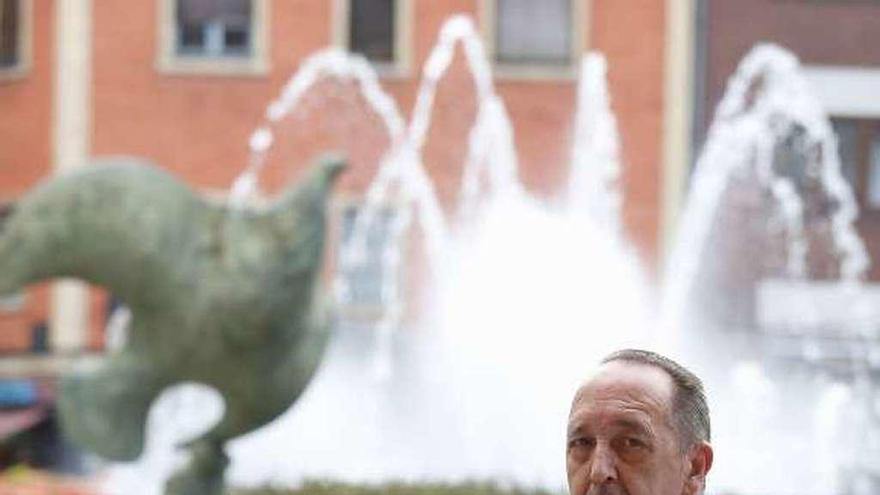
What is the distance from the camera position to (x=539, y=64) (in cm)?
2564

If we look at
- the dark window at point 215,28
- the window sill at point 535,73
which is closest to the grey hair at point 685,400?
the window sill at point 535,73

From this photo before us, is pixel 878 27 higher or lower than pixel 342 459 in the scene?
higher

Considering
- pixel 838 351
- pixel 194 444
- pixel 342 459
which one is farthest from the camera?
pixel 838 351

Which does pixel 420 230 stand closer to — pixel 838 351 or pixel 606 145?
pixel 606 145

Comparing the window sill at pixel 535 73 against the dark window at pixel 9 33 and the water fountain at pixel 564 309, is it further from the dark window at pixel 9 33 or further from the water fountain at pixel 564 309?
the dark window at pixel 9 33

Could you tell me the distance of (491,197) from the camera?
24.0 m

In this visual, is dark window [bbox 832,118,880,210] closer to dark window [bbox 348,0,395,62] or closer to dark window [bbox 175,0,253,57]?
dark window [bbox 348,0,395,62]

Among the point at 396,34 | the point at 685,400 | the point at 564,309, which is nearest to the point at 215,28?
the point at 396,34

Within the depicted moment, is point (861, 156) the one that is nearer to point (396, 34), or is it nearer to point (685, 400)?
point (396, 34)

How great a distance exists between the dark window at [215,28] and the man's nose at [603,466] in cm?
2301

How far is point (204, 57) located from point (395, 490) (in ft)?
47.4

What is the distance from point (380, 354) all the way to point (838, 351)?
3.95 metres

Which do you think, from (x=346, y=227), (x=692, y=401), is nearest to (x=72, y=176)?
(x=692, y=401)

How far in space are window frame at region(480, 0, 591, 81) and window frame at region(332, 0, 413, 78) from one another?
72 cm
